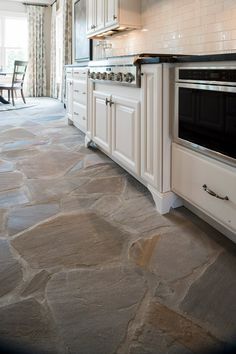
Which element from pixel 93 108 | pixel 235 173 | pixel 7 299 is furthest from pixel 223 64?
pixel 93 108

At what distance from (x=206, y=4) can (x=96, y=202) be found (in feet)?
5.27

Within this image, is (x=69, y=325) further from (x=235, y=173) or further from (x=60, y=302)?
(x=235, y=173)

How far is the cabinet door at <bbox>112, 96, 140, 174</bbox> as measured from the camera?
2.29m

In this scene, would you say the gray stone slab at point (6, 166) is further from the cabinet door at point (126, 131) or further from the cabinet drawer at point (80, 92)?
the cabinet drawer at point (80, 92)

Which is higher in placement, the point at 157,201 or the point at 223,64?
the point at 223,64

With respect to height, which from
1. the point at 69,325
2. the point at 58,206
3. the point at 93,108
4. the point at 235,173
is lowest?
the point at 69,325

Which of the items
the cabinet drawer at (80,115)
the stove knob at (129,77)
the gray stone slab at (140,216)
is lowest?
the gray stone slab at (140,216)

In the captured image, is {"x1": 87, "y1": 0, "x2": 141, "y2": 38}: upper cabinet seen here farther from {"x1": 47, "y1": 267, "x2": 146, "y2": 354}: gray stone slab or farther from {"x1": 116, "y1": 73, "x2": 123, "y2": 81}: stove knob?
{"x1": 47, "y1": 267, "x2": 146, "y2": 354}: gray stone slab

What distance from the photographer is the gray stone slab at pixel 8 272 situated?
1.32 m

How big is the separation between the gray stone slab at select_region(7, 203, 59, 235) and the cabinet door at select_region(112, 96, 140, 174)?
63cm

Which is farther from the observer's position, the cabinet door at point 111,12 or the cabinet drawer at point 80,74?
the cabinet drawer at point 80,74

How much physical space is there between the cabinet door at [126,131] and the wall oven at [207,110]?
44 centimetres

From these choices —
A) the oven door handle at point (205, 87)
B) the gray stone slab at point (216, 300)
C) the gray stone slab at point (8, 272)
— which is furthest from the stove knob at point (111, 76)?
the gray stone slab at point (216, 300)

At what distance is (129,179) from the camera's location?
269cm
